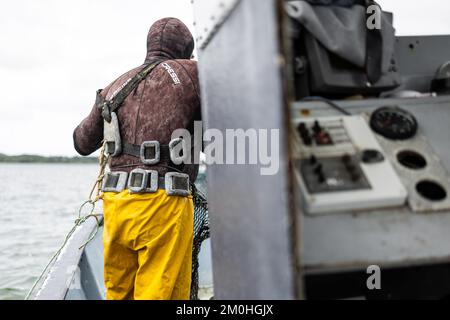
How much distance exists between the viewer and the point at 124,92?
292 cm

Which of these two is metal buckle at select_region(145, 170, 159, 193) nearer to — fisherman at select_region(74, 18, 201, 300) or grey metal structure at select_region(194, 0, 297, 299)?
fisherman at select_region(74, 18, 201, 300)

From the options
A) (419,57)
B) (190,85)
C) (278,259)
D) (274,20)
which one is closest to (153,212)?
(190,85)

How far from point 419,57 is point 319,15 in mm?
1221

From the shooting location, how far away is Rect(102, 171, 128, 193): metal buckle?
2863 millimetres

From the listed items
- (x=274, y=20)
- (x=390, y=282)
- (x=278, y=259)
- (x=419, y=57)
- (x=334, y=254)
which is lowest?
(x=390, y=282)

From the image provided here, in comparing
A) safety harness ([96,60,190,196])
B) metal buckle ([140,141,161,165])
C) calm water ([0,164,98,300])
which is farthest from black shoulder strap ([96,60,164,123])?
calm water ([0,164,98,300])

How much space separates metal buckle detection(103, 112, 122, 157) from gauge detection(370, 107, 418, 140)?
1747 mm

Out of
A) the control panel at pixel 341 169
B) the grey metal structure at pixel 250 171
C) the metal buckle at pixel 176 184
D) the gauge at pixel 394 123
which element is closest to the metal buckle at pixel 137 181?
the metal buckle at pixel 176 184

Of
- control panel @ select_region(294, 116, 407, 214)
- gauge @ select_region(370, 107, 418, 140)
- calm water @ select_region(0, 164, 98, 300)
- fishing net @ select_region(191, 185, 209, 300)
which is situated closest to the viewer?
control panel @ select_region(294, 116, 407, 214)

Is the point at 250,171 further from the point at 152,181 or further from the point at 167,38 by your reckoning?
the point at 167,38

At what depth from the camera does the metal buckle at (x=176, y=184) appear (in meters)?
2.79
